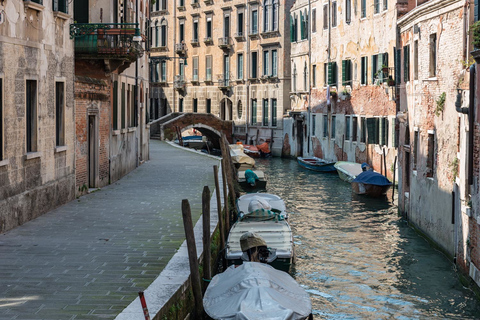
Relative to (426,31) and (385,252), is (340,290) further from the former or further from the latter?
(426,31)

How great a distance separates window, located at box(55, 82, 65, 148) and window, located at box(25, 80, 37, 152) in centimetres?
181

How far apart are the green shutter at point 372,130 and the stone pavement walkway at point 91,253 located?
11.4 m

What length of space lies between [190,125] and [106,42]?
2792cm

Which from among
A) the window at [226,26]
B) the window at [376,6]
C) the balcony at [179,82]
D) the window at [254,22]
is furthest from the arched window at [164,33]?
the window at [376,6]

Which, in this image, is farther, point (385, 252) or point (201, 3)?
point (201, 3)

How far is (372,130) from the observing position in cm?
2816

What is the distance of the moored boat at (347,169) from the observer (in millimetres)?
27966

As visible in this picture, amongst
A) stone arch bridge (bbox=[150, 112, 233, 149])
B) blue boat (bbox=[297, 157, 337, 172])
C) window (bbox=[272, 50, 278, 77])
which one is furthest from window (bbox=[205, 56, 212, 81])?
blue boat (bbox=[297, 157, 337, 172])

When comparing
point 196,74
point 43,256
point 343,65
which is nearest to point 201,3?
point 196,74

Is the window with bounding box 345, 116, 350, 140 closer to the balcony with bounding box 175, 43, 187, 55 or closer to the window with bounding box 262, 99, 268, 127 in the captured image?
the window with bounding box 262, 99, 268, 127

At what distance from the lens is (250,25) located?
45.2 m

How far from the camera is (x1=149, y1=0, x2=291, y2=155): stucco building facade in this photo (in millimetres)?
43062

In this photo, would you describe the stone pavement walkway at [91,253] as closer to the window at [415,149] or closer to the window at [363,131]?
the window at [415,149]

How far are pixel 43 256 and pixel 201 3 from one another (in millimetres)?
41535
